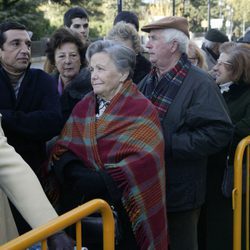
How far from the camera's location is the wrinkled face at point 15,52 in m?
3.12

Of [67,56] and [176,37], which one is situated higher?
[176,37]

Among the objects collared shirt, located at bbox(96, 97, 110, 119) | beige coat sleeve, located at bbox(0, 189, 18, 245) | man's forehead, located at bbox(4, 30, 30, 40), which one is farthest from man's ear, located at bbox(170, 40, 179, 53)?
beige coat sleeve, located at bbox(0, 189, 18, 245)

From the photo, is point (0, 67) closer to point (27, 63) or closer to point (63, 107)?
point (27, 63)

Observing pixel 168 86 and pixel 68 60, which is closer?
pixel 168 86

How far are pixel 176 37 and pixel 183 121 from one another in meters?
0.58

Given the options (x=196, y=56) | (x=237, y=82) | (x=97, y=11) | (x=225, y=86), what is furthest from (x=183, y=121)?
(x=97, y=11)

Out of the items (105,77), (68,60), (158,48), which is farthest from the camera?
(68,60)

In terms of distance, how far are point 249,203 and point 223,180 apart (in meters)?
0.35

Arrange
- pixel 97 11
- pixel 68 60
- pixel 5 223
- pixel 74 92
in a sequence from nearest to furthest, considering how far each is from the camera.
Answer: pixel 5 223, pixel 74 92, pixel 68 60, pixel 97 11

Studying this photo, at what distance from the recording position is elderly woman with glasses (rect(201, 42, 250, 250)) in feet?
11.9

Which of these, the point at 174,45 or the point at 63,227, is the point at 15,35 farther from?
the point at 63,227

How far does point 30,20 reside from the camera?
2844cm

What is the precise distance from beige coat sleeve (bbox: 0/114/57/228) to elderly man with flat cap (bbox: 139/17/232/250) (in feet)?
4.50

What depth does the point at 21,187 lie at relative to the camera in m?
1.84
